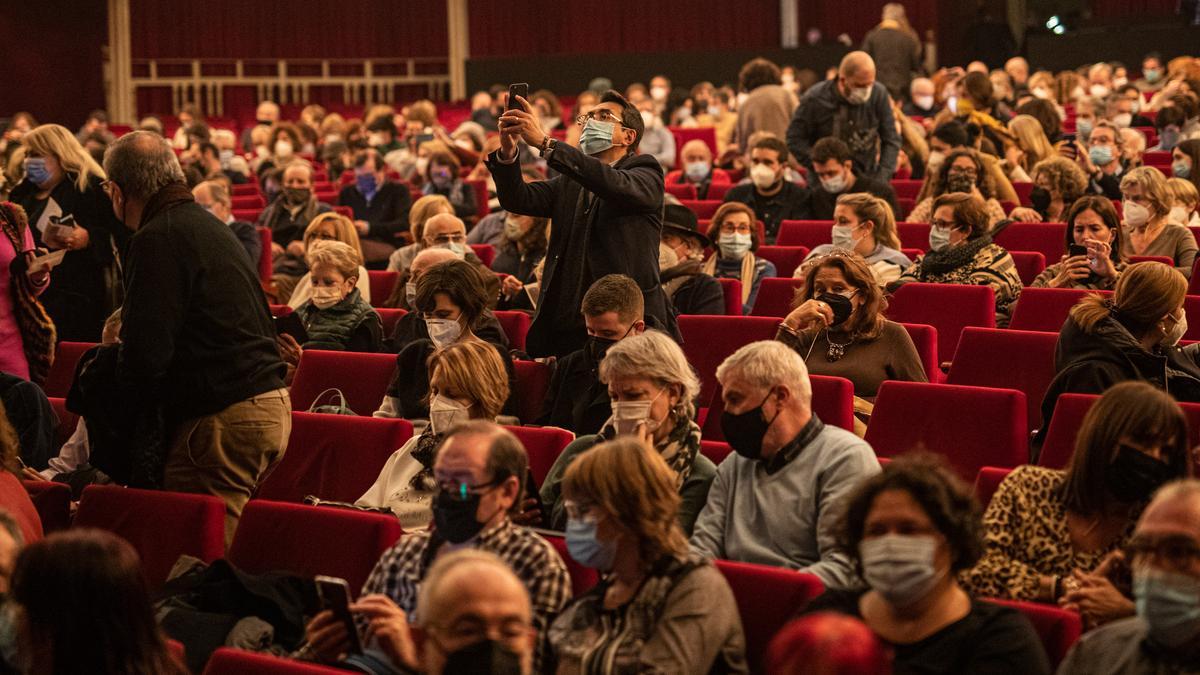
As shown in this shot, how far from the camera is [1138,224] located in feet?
22.7

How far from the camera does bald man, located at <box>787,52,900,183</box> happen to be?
8.68 meters

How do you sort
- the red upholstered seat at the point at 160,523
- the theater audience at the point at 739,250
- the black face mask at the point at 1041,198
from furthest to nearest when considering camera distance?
the black face mask at the point at 1041,198 < the theater audience at the point at 739,250 < the red upholstered seat at the point at 160,523

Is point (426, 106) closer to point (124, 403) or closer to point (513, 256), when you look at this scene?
point (513, 256)

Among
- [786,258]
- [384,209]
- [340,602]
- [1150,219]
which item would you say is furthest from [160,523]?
[384,209]

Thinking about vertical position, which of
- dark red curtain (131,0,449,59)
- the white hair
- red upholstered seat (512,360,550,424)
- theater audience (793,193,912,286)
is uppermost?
dark red curtain (131,0,449,59)

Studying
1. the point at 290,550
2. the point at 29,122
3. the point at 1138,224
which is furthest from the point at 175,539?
the point at 29,122

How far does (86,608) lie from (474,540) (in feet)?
2.58

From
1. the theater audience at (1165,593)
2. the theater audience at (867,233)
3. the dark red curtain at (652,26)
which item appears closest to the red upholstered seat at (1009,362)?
the theater audience at (867,233)

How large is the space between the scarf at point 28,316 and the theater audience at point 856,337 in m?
2.45

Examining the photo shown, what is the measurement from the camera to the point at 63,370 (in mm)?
6059

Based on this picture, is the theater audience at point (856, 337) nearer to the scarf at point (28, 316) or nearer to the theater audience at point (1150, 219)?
the theater audience at point (1150, 219)

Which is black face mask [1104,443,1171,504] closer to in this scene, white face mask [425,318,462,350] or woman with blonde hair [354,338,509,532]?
woman with blonde hair [354,338,509,532]

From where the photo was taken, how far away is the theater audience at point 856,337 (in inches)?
200

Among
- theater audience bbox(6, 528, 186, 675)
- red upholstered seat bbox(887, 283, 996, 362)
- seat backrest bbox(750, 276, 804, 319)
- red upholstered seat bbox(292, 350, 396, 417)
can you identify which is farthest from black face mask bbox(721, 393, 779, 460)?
seat backrest bbox(750, 276, 804, 319)
